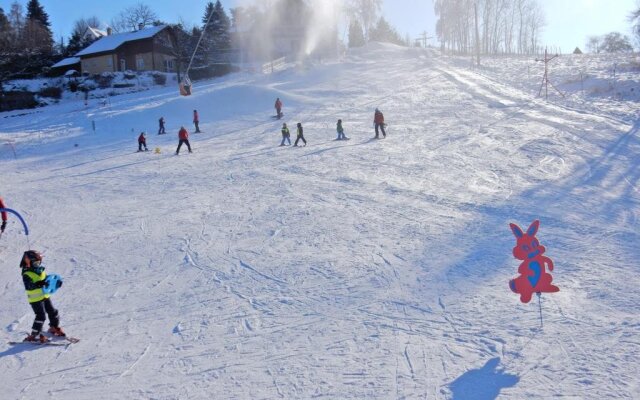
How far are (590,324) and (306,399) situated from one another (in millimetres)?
3610

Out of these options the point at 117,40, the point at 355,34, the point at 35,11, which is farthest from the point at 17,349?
the point at 355,34

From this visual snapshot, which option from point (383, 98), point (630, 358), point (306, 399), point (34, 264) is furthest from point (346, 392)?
point (383, 98)

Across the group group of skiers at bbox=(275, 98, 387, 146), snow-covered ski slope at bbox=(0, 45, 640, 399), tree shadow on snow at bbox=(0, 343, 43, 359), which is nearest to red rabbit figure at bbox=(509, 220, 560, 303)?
snow-covered ski slope at bbox=(0, 45, 640, 399)

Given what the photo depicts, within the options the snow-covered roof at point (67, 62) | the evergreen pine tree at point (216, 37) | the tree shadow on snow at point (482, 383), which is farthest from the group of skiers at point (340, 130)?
the snow-covered roof at point (67, 62)

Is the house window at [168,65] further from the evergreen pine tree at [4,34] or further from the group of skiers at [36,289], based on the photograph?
the group of skiers at [36,289]

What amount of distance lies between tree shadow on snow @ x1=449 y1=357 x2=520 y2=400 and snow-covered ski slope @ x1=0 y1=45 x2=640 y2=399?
0.02 m

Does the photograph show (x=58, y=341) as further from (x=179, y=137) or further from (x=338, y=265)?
(x=179, y=137)

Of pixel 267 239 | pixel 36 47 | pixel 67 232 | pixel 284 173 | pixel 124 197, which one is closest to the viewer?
pixel 267 239

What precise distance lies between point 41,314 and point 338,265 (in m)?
4.43

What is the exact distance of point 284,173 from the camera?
51.3ft

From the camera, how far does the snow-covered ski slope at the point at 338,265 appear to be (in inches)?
206

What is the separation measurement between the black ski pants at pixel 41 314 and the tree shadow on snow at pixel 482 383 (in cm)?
488

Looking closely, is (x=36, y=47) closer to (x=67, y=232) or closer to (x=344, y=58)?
(x=344, y=58)

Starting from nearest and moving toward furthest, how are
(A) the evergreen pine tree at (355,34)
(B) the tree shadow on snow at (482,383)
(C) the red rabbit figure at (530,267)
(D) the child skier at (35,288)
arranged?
1. (B) the tree shadow on snow at (482,383)
2. (C) the red rabbit figure at (530,267)
3. (D) the child skier at (35,288)
4. (A) the evergreen pine tree at (355,34)
